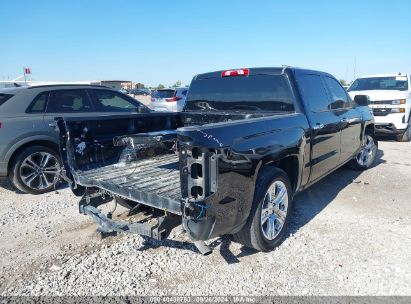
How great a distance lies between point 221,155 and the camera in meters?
2.54

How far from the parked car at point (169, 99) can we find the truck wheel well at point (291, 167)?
11104mm

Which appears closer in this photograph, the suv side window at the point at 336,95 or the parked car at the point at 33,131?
the suv side window at the point at 336,95

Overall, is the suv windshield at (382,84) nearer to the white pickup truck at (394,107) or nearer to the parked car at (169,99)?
the white pickup truck at (394,107)

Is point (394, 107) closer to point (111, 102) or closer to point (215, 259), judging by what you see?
point (111, 102)

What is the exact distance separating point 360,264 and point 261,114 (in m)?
1.90

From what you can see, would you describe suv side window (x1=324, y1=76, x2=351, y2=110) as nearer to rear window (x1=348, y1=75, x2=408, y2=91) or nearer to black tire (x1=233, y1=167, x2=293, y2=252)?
black tire (x1=233, y1=167, x2=293, y2=252)

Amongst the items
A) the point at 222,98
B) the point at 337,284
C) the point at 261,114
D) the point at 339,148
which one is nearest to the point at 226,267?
the point at 337,284

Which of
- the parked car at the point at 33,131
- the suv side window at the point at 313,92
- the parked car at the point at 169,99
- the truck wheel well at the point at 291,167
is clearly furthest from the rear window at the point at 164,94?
the truck wheel well at the point at 291,167

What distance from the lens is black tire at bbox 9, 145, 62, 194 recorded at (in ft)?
17.4

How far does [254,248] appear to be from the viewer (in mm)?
3348

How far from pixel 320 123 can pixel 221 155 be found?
6.92ft

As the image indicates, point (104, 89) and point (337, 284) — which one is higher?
point (104, 89)

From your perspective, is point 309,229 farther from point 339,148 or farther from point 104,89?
point 104,89

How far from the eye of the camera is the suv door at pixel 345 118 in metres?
4.87
